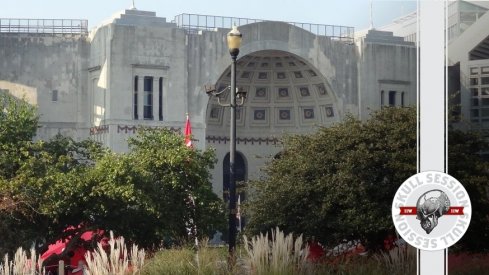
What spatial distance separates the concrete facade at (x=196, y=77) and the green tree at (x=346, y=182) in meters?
12.4

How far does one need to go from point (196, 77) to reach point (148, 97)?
2107mm

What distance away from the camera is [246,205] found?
26609 millimetres

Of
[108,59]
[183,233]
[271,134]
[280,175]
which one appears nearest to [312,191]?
[280,175]

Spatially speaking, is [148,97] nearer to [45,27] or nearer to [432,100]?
[45,27]

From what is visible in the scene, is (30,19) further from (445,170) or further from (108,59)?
(445,170)

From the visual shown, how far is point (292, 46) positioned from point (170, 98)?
5.48 m

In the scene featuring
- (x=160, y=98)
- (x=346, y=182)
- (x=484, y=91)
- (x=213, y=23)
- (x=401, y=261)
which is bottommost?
(x=401, y=261)

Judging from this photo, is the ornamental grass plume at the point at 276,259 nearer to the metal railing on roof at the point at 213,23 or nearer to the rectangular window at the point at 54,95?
the rectangular window at the point at 54,95

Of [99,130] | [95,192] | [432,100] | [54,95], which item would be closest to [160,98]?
[99,130]

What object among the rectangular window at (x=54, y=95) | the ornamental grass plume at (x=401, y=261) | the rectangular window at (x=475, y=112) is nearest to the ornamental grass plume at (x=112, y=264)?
the ornamental grass plume at (x=401, y=261)

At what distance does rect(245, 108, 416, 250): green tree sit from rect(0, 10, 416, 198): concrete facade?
1239 centimetres

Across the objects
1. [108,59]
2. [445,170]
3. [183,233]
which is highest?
[108,59]

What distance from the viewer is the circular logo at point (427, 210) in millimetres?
15078

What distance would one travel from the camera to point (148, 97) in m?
40.4
